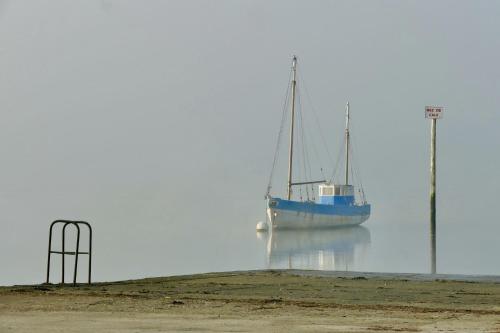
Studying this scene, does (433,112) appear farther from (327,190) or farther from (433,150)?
(327,190)

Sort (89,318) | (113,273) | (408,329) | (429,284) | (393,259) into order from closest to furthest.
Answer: (408,329) < (89,318) < (429,284) < (113,273) < (393,259)

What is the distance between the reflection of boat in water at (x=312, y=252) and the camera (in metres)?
42.0

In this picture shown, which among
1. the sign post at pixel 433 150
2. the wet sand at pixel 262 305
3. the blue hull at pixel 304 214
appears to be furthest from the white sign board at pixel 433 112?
the blue hull at pixel 304 214

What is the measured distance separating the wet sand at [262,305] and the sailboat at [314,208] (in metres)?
68.0

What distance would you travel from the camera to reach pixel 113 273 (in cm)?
3622

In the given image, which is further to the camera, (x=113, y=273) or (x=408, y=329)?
(x=113, y=273)

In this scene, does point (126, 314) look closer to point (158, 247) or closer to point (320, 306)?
point (320, 306)

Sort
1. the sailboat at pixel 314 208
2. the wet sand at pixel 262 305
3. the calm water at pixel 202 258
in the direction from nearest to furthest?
the wet sand at pixel 262 305
the calm water at pixel 202 258
the sailboat at pixel 314 208

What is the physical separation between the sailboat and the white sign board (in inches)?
1487

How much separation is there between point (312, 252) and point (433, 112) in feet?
29.7

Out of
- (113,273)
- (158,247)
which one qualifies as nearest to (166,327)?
(113,273)

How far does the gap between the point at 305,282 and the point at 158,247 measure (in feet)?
129

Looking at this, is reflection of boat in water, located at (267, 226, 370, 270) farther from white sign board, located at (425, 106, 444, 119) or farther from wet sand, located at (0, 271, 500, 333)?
wet sand, located at (0, 271, 500, 333)

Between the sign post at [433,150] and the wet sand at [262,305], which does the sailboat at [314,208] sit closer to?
the sign post at [433,150]
